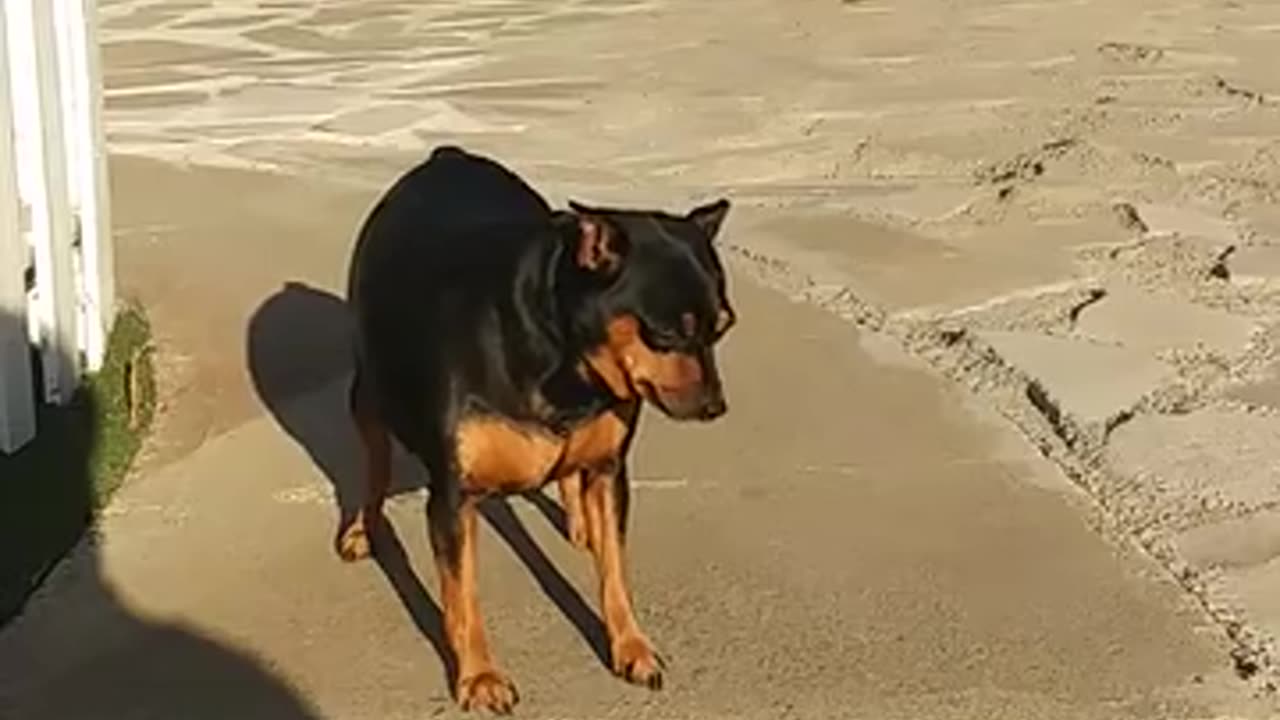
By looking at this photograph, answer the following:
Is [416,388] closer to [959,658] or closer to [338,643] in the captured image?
[338,643]

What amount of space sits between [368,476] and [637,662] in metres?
1.10

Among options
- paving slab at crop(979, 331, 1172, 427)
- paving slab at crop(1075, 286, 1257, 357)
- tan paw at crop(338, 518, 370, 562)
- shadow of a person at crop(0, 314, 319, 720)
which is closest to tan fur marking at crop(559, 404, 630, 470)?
shadow of a person at crop(0, 314, 319, 720)

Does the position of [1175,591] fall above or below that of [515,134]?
above

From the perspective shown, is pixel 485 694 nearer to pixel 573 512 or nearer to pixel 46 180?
pixel 573 512

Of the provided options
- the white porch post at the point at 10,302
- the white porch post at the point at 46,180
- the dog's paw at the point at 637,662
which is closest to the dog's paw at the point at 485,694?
the dog's paw at the point at 637,662

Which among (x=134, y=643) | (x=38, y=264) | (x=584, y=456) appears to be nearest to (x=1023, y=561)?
(x=584, y=456)

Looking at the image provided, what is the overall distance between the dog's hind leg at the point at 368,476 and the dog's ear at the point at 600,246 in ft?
4.24

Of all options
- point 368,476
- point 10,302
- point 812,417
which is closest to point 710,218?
point 368,476

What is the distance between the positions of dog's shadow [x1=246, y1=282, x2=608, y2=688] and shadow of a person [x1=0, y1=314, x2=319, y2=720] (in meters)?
0.44

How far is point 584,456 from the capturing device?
→ 16.4 ft

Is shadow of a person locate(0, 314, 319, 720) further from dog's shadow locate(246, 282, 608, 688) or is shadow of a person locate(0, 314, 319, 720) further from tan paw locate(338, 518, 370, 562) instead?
tan paw locate(338, 518, 370, 562)

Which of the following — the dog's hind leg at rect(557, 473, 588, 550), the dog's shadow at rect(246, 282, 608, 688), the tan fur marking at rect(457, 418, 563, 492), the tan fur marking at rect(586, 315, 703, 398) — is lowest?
the dog's shadow at rect(246, 282, 608, 688)

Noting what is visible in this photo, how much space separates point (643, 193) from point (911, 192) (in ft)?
3.50

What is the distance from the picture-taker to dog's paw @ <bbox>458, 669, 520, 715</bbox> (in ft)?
16.5
